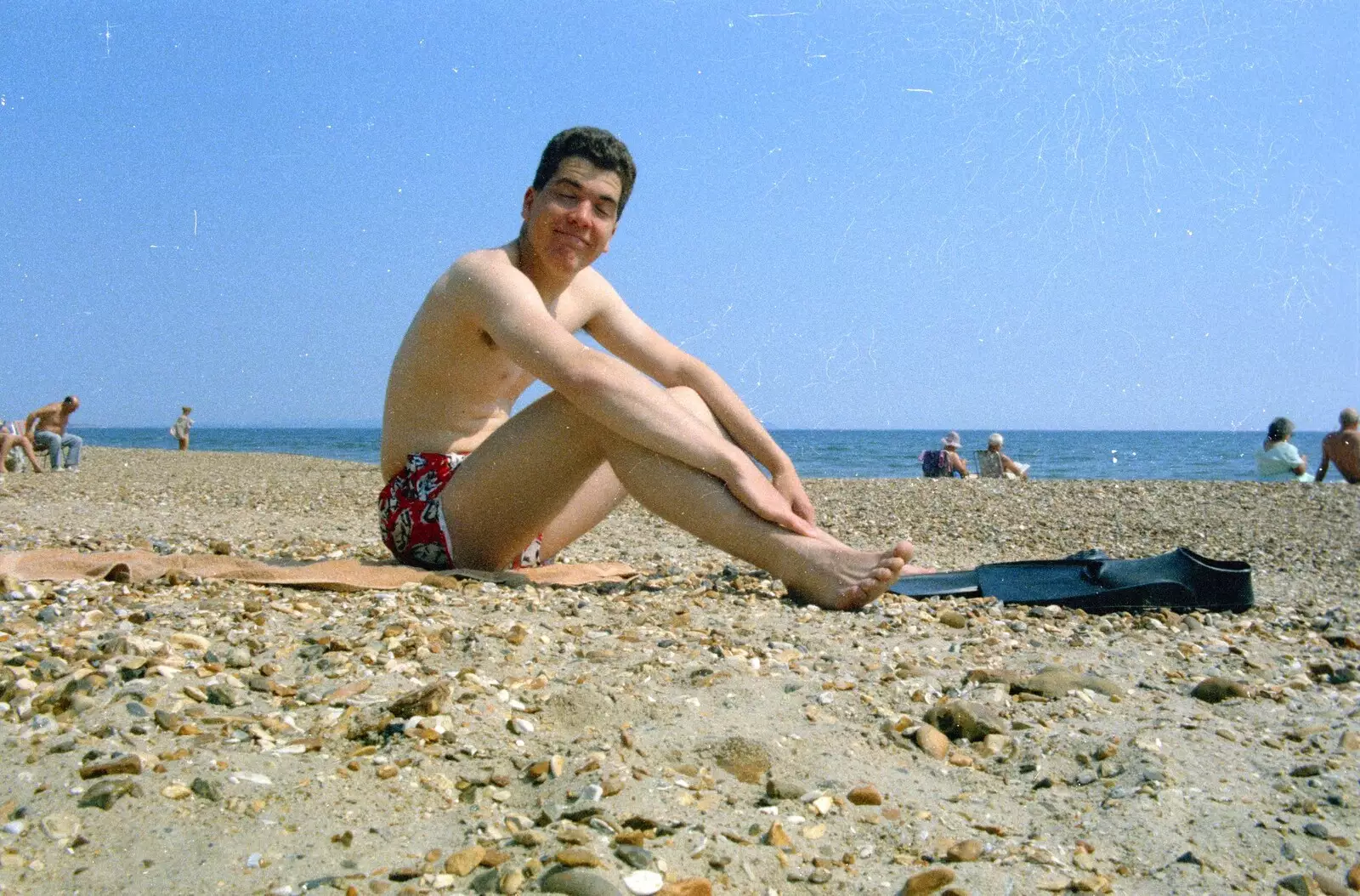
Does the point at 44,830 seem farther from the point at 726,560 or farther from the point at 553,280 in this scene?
the point at 726,560

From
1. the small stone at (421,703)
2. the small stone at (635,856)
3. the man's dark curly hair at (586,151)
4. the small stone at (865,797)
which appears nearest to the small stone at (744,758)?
the small stone at (865,797)

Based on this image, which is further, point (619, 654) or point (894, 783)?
point (619, 654)

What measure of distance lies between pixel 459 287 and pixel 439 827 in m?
1.96

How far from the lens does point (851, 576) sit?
117 inches

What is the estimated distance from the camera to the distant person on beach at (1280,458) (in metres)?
11.3

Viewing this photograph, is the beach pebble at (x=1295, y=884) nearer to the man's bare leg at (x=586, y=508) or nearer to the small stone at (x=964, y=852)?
the small stone at (x=964, y=852)

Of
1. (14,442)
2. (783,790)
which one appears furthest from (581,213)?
(14,442)

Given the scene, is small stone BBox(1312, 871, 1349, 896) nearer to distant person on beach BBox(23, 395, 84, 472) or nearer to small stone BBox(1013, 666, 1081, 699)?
small stone BBox(1013, 666, 1081, 699)

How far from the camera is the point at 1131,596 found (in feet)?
11.0

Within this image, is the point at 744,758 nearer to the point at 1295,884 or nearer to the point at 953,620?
the point at 1295,884

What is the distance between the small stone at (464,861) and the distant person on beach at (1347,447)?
37.6ft

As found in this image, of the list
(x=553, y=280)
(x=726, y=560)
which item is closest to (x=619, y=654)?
(x=553, y=280)

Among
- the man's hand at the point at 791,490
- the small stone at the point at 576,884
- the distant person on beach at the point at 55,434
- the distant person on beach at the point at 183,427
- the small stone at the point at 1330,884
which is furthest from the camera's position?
the distant person on beach at the point at 183,427

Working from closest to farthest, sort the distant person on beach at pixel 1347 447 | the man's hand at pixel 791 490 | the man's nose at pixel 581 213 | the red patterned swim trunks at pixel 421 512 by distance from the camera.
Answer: the man's nose at pixel 581 213
the red patterned swim trunks at pixel 421 512
the man's hand at pixel 791 490
the distant person on beach at pixel 1347 447
